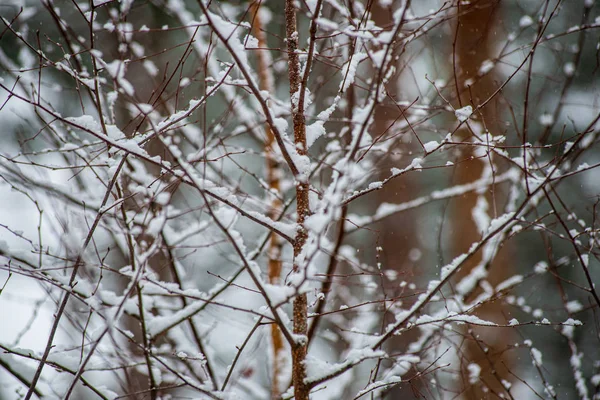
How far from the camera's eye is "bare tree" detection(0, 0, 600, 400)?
1387mm

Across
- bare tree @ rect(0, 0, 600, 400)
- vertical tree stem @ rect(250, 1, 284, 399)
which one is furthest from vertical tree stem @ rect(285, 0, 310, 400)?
vertical tree stem @ rect(250, 1, 284, 399)

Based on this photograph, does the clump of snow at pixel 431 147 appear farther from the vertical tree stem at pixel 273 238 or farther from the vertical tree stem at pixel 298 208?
the vertical tree stem at pixel 273 238

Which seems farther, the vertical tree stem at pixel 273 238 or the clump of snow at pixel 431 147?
the vertical tree stem at pixel 273 238

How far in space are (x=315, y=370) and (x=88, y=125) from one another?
45.0 inches

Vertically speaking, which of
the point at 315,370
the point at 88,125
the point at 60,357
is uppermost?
the point at 88,125

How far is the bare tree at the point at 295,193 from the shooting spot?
139 centimetres

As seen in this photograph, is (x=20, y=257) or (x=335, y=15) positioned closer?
(x=20, y=257)

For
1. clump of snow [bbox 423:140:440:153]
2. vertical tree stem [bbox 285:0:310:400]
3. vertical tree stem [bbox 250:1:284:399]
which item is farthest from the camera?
vertical tree stem [bbox 250:1:284:399]

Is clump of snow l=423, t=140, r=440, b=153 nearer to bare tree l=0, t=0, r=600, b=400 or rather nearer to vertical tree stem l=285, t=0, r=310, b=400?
bare tree l=0, t=0, r=600, b=400

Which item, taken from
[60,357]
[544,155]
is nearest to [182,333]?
[60,357]

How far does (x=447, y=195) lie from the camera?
286 cm

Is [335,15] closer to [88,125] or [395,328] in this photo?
[88,125]

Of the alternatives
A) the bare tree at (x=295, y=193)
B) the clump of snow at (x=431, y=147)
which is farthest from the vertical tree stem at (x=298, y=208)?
the clump of snow at (x=431, y=147)

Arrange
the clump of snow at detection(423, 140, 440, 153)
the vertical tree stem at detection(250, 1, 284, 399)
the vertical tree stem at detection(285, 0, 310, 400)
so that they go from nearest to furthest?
the vertical tree stem at detection(285, 0, 310, 400)
the clump of snow at detection(423, 140, 440, 153)
the vertical tree stem at detection(250, 1, 284, 399)
